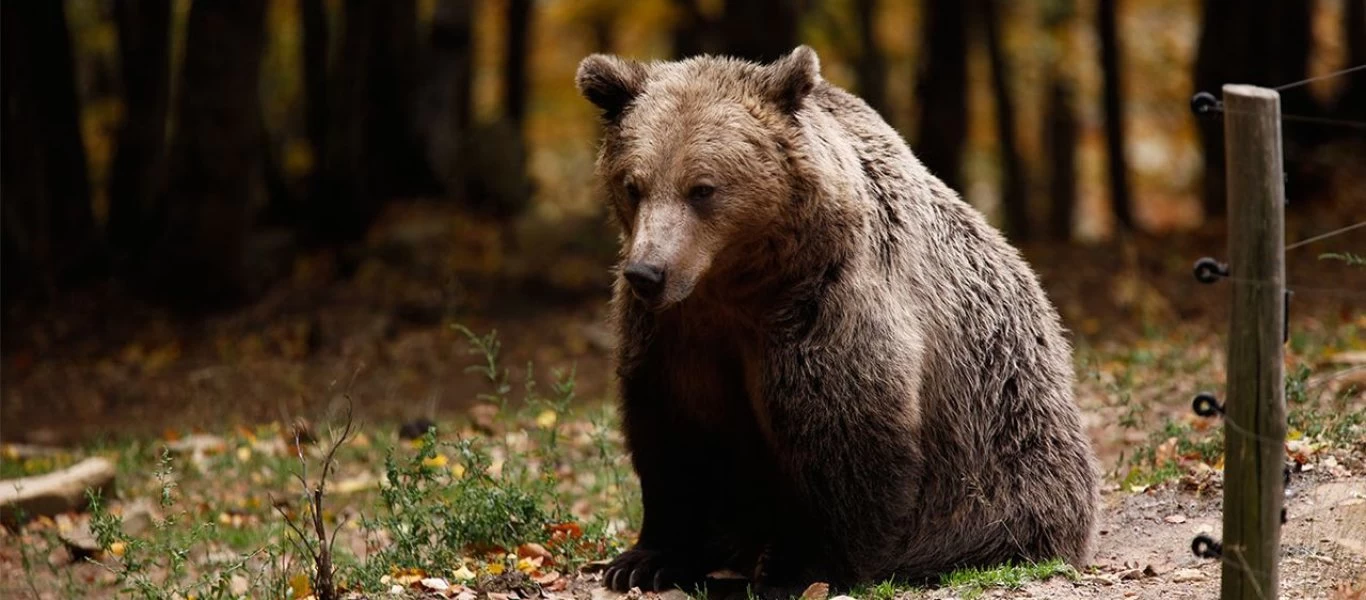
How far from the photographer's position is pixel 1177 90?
85.3 ft

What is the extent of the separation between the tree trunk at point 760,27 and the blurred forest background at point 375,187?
0.02 m

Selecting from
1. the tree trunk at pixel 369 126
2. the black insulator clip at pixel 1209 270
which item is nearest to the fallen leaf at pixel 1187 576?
the black insulator clip at pixel 1209 270

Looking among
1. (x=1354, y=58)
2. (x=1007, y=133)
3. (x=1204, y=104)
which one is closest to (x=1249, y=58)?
(x=1354, y=58)

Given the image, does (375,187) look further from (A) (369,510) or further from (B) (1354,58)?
(B) (1354,58)

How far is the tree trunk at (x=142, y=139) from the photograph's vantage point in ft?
52.9

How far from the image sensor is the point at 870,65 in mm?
20375

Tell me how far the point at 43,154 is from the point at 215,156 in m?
2.54

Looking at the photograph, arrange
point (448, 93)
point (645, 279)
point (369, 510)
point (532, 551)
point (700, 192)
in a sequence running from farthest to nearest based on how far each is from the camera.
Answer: point (448, 93) → point (369, 510) → point (532, 551) → point (700, 192) → point (645, 279)

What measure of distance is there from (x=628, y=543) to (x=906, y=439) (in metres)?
1.91

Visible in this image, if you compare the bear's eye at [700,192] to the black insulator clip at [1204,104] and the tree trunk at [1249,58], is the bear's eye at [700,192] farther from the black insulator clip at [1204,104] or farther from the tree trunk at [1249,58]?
the tree trunk at [1249,58]

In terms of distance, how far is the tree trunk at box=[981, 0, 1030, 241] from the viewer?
20469 millimetres

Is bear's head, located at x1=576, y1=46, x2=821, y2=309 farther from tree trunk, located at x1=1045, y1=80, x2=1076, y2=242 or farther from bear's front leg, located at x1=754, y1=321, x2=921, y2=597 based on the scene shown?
tree trunk, located at x1=1045, y1=80, x2=1076, y2=242

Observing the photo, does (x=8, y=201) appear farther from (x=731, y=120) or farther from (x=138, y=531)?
(x=731, y=120)

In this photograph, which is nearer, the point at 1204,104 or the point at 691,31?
the point at 1204,104
